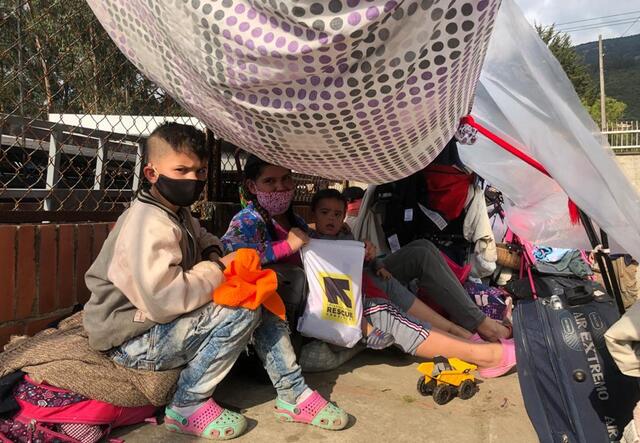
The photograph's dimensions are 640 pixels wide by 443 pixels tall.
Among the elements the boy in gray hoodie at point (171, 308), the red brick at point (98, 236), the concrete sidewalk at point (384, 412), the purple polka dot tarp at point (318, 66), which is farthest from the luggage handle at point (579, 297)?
the red brick at point (98, 236)

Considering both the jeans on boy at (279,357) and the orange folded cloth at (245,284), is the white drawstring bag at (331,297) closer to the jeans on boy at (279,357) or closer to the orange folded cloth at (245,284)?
the jeans on boy at (279,357)

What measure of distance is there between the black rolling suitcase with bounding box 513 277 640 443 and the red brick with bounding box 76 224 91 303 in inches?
78.2

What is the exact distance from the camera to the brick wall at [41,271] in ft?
6.72

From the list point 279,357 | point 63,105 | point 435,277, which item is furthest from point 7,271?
point 435,277

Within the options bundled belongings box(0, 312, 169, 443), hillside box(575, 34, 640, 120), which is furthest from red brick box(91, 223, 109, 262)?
hillside box(575, 34, 640, 120)

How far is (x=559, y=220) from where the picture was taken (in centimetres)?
216

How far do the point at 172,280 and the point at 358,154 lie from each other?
779 mm

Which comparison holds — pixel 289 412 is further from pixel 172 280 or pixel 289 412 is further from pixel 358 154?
pixel 358 154

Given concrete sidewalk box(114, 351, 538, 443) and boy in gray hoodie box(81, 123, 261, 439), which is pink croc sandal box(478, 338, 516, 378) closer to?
concrete sidewalk box(114, 351, 538, 443)

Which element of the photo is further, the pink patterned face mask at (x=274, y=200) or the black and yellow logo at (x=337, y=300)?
the pink patterned face mask at (x=274, y=200)

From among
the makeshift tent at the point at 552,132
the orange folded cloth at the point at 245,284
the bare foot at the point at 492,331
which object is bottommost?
the bare foot at the point at 492,331

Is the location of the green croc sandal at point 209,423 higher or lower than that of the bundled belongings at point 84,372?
lower

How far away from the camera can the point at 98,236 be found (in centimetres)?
249

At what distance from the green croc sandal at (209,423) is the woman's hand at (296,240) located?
0.78m
